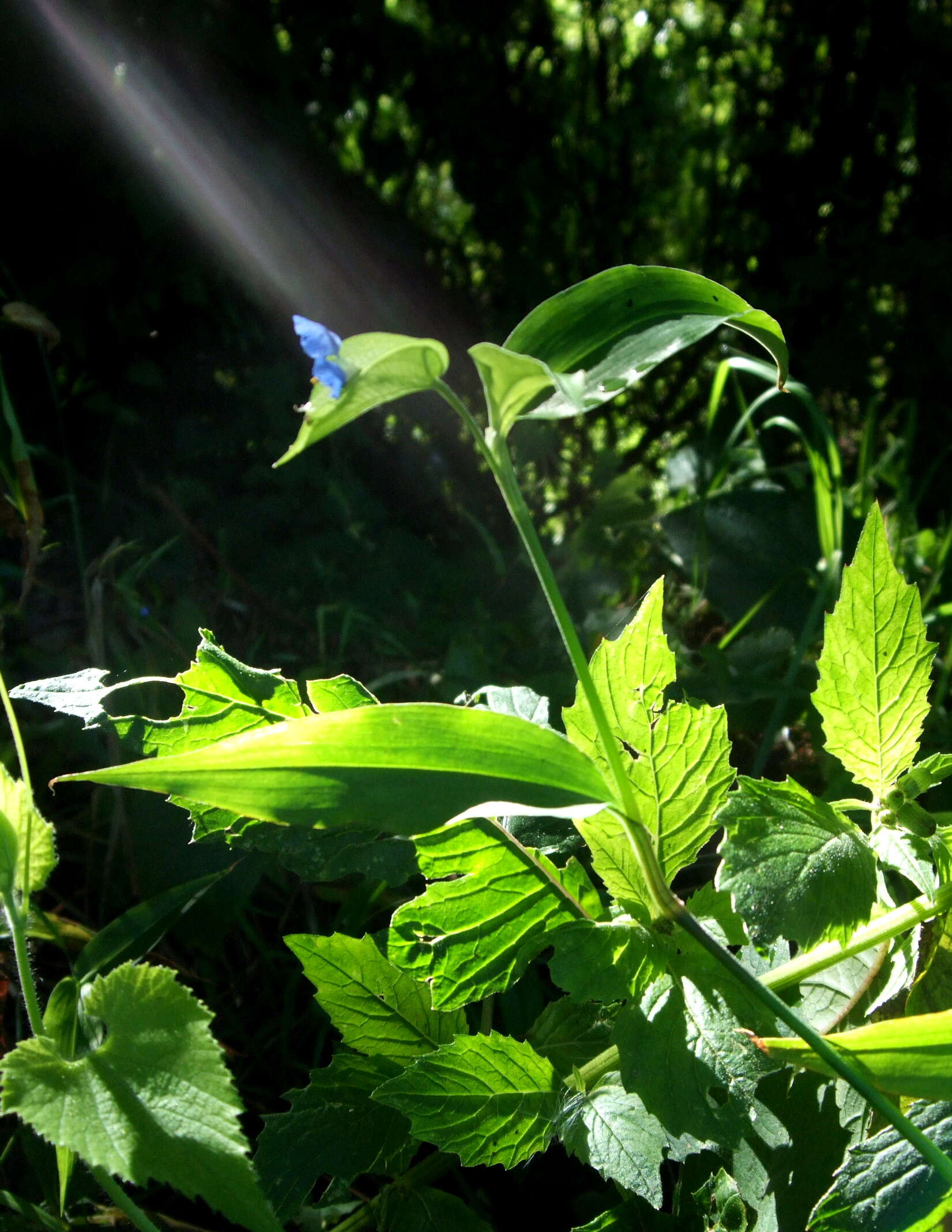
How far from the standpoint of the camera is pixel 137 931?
2.73ft

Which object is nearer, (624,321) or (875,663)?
(624,321)

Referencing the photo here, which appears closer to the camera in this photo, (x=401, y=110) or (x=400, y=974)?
(x=400, y=974)

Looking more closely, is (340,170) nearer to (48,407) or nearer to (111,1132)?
(48,407)

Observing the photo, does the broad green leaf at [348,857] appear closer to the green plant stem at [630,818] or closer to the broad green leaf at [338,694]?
the broad green leaf at [338,694]

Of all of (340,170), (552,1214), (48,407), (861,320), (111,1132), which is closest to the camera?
(111,1132)

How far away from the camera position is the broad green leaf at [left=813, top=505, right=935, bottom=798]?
69 cm

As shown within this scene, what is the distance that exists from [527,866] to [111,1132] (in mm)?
309

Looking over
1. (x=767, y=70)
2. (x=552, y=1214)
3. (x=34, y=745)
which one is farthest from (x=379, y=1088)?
(x=767, y=70)

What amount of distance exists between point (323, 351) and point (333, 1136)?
567mm

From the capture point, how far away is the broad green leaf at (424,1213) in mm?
699

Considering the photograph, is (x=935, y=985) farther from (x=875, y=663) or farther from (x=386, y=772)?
(x=386, y=772)

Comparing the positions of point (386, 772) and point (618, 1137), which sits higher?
point (386, 772)

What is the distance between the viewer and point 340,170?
2.00m

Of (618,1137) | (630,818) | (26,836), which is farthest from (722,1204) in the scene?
(26,836)
